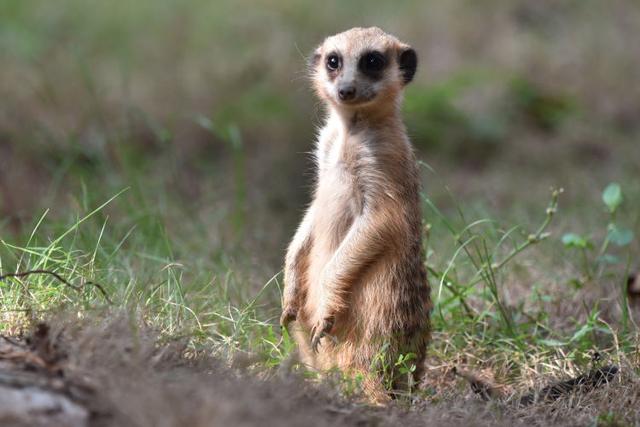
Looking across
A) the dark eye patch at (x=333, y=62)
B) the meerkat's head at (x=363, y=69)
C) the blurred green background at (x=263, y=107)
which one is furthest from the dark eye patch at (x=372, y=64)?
the blurred green background at (x=263, y=107)

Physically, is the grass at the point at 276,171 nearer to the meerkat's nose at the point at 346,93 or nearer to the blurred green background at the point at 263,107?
the blurred green background at the point at 263,107

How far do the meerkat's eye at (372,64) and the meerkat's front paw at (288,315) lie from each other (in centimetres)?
103

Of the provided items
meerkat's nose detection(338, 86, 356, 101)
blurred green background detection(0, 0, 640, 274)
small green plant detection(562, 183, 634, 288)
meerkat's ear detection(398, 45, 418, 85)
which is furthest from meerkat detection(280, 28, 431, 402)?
blurred green background detection(0, 0, 640, 274)

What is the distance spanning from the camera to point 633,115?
28.5 feet

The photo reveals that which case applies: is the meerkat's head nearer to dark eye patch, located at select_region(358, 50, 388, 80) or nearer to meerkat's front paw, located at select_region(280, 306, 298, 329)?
dark eye patch, located at select_region(358, 50, 388, 80)

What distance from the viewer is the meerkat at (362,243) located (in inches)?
146

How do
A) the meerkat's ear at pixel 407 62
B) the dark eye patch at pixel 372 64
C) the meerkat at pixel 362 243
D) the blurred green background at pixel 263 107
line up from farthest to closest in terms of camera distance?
the blurred green background at pixel 263 107, the meerkat's ear at pixel 407 62, the dark eye patch at pixel 372 64, the meerkat at pixel 362 243

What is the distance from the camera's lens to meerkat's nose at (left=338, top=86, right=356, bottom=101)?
3.82m

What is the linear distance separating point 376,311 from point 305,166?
12.3ft

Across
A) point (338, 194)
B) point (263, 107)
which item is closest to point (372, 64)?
point (338, 194)

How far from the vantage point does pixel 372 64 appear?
158 inches

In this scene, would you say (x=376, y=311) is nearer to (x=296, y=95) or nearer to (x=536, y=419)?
(x=536, y=419)

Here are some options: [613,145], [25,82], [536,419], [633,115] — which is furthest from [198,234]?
[633,115]

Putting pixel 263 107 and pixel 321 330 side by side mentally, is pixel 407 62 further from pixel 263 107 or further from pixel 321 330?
pixel 263 107
